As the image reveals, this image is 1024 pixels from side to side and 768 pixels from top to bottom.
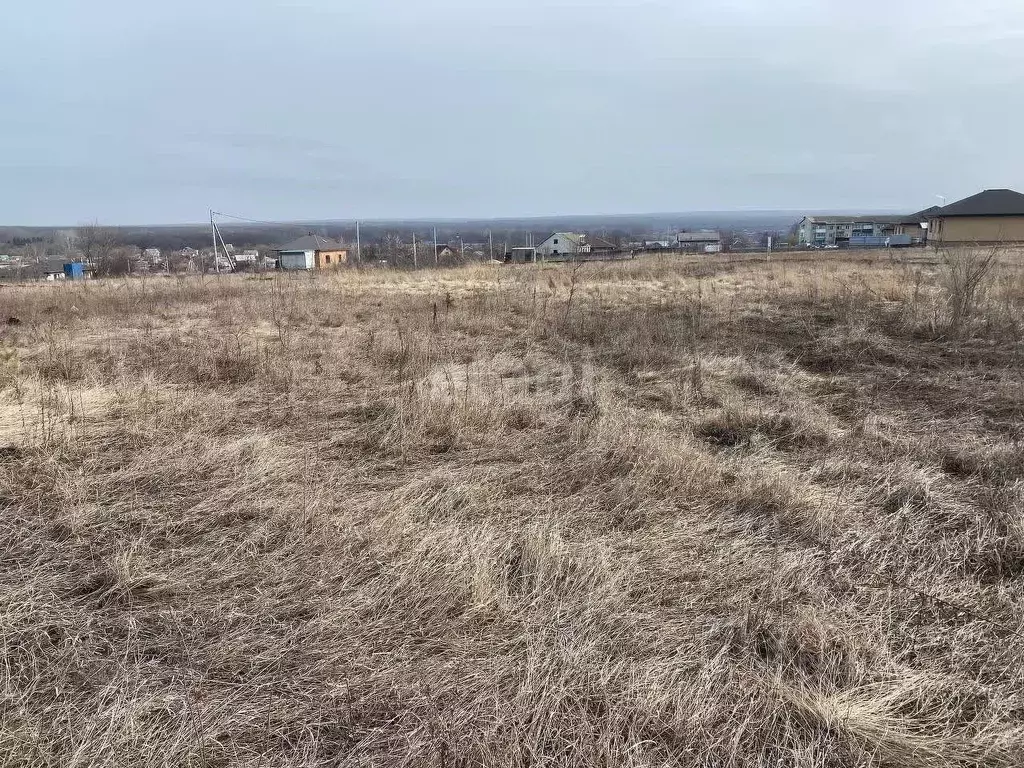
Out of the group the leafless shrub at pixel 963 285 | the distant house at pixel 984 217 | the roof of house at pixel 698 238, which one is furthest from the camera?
the roof of house at pixel 698 238

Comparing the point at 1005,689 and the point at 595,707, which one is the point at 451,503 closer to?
the point at 595,707

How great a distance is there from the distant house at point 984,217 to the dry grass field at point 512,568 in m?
43.4

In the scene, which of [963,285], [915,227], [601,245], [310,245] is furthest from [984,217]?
[310,245]

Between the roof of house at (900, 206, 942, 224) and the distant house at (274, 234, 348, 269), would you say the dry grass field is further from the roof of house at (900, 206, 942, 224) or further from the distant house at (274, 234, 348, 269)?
the distant house at (274, 234, 348, 269)

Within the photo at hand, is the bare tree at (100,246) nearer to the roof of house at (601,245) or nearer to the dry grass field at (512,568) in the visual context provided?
the roof of house at (601,245)

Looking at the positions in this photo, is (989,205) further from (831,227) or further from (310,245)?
(310,245)

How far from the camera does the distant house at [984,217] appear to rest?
1588 inches

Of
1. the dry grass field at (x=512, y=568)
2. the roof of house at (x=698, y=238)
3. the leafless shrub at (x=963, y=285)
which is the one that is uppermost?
the roof of house at (x=698, y=238)

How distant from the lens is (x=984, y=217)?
40.7 metres

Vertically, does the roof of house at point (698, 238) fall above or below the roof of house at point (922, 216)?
above

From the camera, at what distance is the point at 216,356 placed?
7.45 meters

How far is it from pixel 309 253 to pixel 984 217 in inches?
2375

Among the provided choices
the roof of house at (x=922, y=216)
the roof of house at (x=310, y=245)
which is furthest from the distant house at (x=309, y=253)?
the roof of house at (x=922, y=216)

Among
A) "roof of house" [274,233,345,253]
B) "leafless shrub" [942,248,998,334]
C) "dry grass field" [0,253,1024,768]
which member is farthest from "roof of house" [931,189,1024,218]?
"roof of house" [274,233,345,253]
